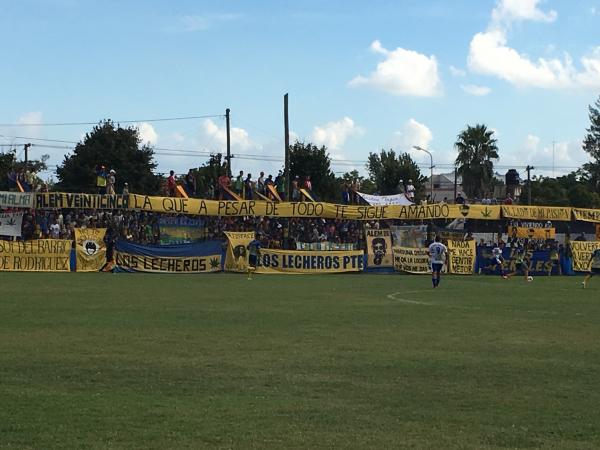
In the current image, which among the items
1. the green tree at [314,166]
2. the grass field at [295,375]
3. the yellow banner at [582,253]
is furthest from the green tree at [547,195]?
the grass field at [295,375]

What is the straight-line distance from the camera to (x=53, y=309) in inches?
744

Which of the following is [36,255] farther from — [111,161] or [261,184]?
[111,161]

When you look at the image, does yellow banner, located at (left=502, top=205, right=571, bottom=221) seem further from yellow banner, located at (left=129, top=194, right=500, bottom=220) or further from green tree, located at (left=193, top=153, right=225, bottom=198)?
green tree, located at (left=193, top=153, right=225, bottom=198)

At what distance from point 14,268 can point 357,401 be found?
103ft

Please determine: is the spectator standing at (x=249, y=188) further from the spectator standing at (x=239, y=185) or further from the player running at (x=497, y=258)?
the player running at (x=497, y=258)

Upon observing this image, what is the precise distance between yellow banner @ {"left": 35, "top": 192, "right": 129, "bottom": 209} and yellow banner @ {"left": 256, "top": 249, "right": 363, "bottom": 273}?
23.9 feet

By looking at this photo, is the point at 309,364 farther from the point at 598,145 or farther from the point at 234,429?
the point at 598,145

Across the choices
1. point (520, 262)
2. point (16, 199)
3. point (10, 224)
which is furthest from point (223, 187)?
point (520, 262)

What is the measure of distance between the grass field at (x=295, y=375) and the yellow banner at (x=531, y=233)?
23.4 meters

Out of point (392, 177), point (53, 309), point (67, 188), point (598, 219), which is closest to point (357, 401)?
point (53, 309)

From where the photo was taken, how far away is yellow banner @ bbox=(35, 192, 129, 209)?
132 feet

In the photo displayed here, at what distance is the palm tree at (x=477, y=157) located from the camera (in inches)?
3506

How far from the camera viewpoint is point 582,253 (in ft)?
141

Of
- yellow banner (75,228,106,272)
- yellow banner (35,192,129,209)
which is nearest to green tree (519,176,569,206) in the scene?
yellow banner (35,192,129,209)
